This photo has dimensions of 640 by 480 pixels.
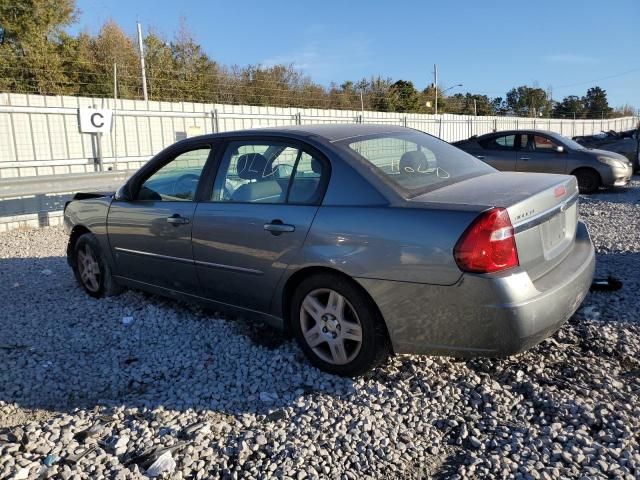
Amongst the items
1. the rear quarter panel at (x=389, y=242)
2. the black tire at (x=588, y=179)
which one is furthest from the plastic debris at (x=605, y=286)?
the black tire at (x=588, y=179)

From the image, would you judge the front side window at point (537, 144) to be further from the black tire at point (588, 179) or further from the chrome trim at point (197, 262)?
the chrome trim at point (197, 262)

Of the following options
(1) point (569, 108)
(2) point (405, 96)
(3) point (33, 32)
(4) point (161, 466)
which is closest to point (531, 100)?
(1) point (569, 108)

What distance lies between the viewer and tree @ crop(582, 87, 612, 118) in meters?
76.7

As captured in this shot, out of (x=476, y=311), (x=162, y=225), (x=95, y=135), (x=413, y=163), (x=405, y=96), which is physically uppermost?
(x=405, y=96)

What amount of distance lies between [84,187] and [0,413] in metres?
6.60

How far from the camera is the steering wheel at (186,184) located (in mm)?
4191

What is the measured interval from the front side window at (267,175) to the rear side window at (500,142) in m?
9.39

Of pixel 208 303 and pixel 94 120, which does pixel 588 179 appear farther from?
pixel 208 303

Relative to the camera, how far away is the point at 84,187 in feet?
30.0

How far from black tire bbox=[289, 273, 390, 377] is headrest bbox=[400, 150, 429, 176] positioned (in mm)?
834

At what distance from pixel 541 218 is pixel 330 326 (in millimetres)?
1389

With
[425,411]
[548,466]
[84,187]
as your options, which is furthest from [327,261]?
[84,187]

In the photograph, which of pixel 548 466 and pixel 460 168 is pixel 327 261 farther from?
pixel 548 466

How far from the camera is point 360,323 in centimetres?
322
